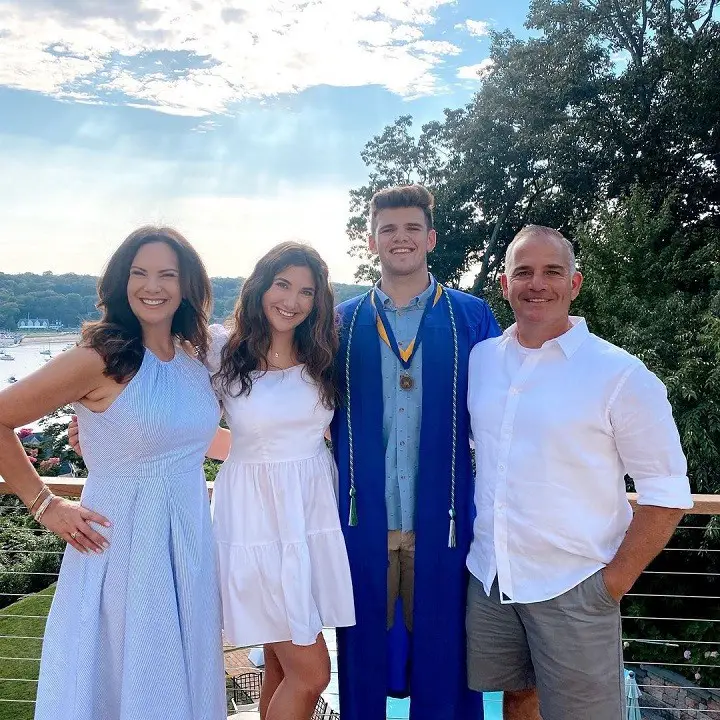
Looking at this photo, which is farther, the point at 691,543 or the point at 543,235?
the point at 691,543

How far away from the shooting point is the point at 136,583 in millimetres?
1766

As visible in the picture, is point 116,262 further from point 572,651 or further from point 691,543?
point 691,543

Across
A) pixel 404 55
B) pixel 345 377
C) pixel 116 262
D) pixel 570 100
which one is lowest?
pixel 345 377

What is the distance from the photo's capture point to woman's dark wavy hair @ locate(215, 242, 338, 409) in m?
2.02

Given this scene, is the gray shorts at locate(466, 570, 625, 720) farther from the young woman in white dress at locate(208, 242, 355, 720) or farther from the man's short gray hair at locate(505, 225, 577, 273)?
the man's short gray hair at locate(505, 225, 577, 273)

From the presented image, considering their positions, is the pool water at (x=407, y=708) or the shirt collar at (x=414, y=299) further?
the pool water at (x=407, y=708)

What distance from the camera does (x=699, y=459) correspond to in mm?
7449

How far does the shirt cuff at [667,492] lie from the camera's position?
5.38 ft

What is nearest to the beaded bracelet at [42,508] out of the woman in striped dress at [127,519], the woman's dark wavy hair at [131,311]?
the woman in striped dress at [127,519]

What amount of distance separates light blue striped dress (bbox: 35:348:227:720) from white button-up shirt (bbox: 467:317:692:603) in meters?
0.86

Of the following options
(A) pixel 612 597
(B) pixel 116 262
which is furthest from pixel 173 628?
(A) pixel 612 597

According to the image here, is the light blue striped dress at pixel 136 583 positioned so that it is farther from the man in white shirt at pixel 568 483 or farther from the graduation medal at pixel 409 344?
the man in white shirt at pixel 568 483

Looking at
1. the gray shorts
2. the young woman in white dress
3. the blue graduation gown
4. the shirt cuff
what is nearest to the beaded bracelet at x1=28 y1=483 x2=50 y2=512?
the young woman in white dress

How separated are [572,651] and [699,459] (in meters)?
6.60
